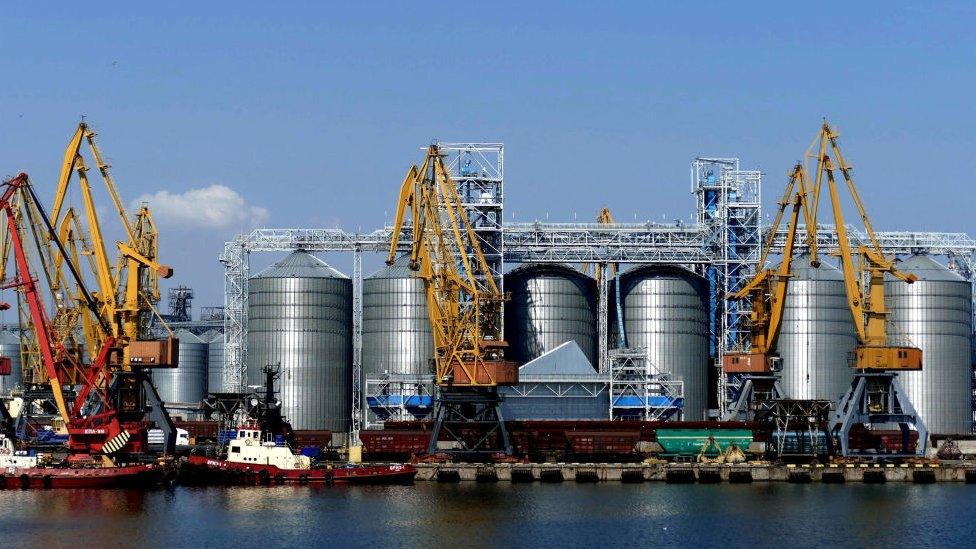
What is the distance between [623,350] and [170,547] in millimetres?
82201

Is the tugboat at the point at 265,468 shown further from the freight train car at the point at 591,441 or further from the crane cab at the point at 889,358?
the crane cab at the point at 889,358

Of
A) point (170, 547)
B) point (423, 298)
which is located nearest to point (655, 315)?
point (423, 298)

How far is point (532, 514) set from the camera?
104 m

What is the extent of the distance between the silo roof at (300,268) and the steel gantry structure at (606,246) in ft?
3.98

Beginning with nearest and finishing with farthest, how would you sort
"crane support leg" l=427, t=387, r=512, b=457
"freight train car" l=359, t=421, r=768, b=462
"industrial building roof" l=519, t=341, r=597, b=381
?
"crane support leg" l=427, t=387, r=512, b=457
"freight train car" l=359, t=421, r=768, b=462
"industrial building roof" l=519, t=341, r=597, b=381

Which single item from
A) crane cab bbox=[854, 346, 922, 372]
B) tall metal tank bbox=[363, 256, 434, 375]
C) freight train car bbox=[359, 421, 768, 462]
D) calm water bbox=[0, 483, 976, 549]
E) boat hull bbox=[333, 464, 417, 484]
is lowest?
calm water bbox=[0, 483, 976, 549]

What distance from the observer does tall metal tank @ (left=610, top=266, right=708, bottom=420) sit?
175625 mm

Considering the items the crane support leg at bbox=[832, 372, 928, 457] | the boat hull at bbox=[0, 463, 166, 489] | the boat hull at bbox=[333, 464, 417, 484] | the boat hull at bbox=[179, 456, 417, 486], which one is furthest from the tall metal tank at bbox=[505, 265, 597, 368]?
the boat hull at bbox=[0, 463, 166, 489]

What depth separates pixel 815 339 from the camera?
572 ft

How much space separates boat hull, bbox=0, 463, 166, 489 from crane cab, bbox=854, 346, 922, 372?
61.9m

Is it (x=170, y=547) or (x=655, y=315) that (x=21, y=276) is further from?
(x=655, y=315)

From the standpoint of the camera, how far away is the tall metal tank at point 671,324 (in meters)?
176

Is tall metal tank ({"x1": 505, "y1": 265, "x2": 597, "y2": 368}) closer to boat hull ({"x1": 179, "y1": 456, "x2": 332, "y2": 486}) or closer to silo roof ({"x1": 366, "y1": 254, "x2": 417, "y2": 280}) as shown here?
silo roof ({"x1": 366, "y1": 254, "x2": 417, "y2": 280})

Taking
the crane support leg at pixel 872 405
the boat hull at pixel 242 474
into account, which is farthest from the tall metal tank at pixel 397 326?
the crane support leg at pixel 872 405
